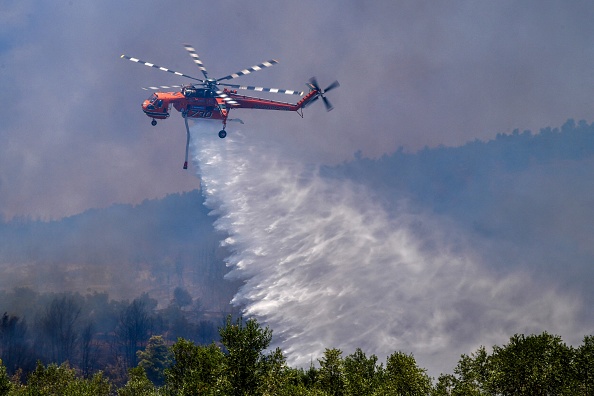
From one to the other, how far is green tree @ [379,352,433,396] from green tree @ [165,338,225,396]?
23443 millimetres

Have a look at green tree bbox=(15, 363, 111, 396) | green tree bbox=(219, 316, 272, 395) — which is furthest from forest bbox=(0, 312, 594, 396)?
green tree bbox=(15, 363, 111, 396)

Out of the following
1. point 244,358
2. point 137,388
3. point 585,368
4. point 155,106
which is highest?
point 155,106

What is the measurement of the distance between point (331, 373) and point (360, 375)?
4.69 meters

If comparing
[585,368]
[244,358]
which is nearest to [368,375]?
[244,358]

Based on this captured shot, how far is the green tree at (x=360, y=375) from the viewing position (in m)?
61.4

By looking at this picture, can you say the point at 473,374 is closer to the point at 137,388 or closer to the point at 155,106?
the point at 137,388

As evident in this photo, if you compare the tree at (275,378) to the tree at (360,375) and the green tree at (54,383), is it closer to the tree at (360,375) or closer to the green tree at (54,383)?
the tree at (360,375)

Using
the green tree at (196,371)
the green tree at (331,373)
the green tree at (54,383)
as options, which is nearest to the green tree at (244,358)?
the green tree at (196,371)

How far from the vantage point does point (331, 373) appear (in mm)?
67250

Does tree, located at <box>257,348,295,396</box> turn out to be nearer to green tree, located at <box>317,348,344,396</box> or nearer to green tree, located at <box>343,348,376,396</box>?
green tree, located at <box>317,348,344,396</box>

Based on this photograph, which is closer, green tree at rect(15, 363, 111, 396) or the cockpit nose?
green tree at rect(15, 363, 111, 396)

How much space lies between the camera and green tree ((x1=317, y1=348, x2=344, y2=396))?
66500mm

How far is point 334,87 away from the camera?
107m

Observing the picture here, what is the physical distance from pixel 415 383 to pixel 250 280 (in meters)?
65.5
